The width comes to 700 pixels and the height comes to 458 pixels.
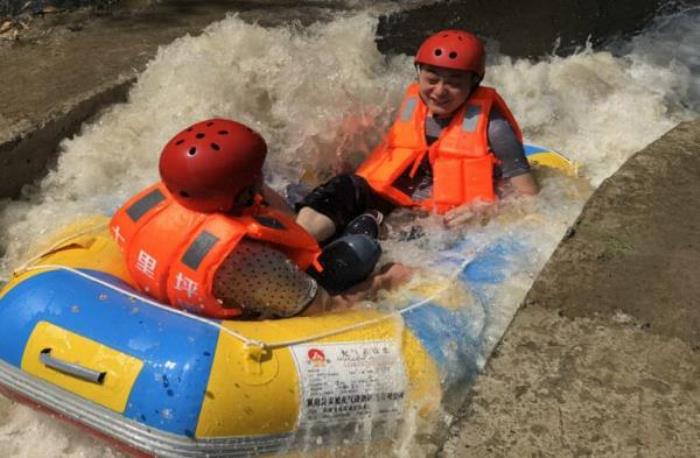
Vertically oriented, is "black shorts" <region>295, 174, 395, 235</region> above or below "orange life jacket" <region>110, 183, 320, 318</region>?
below

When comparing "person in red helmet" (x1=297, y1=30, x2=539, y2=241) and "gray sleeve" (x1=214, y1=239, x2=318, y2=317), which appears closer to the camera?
"gray sleeve" (x1=214, y1=239, x2=318, y2=317)

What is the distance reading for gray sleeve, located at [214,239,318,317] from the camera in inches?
105

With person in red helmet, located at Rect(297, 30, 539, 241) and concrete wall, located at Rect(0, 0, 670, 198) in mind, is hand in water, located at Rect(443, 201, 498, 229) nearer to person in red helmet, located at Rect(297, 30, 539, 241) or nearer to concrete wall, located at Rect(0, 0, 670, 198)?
person in red helmet, located at Rect(297, 30, 539, 241)

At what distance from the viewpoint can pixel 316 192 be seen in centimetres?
375

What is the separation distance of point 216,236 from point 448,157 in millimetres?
1673

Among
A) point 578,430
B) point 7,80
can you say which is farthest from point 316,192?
point 7,80

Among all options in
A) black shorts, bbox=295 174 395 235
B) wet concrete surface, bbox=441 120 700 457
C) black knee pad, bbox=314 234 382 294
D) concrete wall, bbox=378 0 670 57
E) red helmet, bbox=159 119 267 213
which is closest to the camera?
wet concrete surface, bbox=441 120 700 457

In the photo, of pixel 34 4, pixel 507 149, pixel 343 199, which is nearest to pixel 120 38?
pixel 34 4

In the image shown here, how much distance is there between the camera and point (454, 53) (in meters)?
3.78

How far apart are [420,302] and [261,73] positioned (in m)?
2.56

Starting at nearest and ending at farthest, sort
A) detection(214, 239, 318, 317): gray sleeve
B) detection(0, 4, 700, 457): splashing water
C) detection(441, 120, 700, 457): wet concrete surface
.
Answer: detection(441, 120, 700, 457): wet concrete surface
detection(214, 239, 318, 317): gray sleeve
detection(0, 4, 700, 457): splashing water

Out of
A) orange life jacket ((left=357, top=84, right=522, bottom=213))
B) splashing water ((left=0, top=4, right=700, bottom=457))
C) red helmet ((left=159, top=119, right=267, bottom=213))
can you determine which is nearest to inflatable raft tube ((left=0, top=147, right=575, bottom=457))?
splashing water ((left=0, top=4, right=700, bottom=457))

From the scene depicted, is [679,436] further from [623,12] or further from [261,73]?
[623,12]

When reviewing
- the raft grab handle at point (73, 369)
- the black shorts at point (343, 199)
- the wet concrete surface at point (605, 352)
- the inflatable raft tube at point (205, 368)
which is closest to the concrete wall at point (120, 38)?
the black shorts at point (343, 199)
